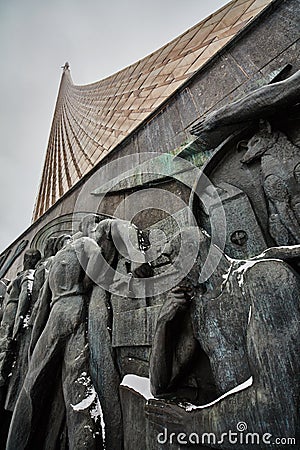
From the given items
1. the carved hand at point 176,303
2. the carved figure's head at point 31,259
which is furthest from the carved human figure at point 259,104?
the carved figure's head at point 31,259

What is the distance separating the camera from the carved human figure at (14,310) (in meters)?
3.56

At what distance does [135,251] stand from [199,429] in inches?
62.7

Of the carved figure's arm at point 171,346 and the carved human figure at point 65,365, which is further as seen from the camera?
the carved human figure at point 65,365

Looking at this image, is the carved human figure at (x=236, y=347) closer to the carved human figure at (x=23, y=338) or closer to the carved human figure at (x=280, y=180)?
the carved human figure at (x=280, y=180)

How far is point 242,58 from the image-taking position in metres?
2.99

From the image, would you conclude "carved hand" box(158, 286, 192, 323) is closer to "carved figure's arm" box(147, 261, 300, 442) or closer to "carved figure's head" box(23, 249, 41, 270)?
"carved figure's arm" box(147, 261, 300, 442)

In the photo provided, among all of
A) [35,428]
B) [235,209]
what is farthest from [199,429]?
[35,428]

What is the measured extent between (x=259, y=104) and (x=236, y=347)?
1854mm

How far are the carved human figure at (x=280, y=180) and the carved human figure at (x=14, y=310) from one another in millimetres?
3292

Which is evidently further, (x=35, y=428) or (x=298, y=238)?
(x=35, y=428)

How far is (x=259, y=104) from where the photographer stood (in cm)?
236

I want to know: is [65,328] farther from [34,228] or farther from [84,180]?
[34,228]

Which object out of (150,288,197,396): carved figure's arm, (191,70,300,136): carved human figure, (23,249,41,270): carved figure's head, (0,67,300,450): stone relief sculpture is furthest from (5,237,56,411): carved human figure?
(191,70,300,136): carved human figure

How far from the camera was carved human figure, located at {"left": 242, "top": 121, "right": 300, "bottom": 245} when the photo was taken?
79.3 inches
